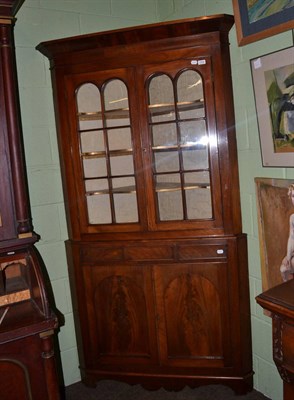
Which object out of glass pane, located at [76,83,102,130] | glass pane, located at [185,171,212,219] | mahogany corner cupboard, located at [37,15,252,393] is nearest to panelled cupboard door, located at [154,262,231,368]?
mahogany corner cupboard, located at [37,15,252,393]

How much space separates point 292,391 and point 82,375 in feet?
5.20

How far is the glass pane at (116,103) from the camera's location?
2230 millimetres

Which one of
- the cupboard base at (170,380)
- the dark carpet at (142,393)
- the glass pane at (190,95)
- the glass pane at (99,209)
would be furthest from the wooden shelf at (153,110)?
the dark carpet at (142,393)

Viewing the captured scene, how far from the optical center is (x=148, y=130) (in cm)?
218

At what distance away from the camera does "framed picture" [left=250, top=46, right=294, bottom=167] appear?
179cm

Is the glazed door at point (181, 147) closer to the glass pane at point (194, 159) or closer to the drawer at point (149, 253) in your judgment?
the glass pane at point (194, 159)

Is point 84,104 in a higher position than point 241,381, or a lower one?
higher

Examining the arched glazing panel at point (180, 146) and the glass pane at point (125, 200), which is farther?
the glass pane at point (125, 200)

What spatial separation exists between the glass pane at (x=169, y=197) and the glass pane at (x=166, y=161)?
44 millimetres

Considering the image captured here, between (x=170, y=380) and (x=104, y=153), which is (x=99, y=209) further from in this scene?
(x=170, y=380)

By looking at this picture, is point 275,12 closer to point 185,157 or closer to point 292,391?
point 185,157

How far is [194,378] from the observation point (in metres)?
2.32

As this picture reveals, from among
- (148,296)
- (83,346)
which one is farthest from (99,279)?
(83,346)

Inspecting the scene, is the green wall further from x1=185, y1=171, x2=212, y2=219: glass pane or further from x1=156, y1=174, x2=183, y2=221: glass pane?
x1=156, y1=174, x2=183, y2=221: glass pane
